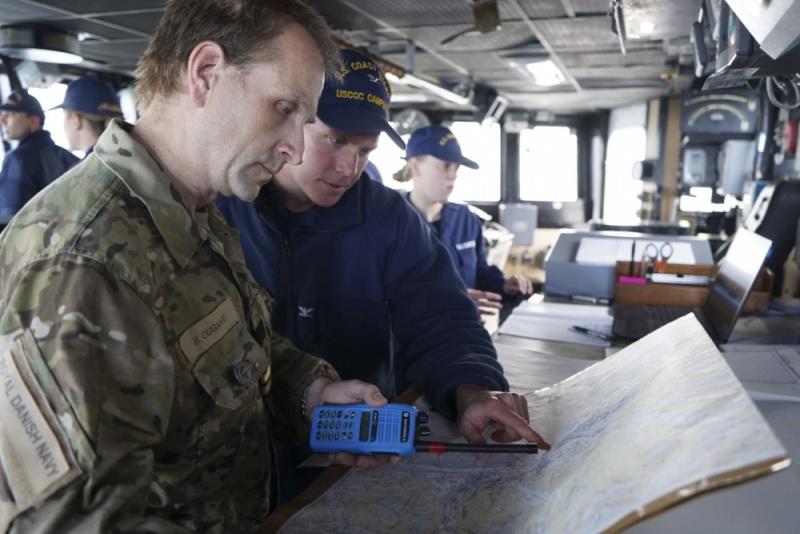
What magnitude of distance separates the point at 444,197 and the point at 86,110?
216 cm

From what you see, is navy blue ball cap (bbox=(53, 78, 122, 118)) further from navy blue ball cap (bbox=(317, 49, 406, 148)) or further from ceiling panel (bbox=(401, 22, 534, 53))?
navy blue ball cap (bbox=(317, 49, 406, 148))

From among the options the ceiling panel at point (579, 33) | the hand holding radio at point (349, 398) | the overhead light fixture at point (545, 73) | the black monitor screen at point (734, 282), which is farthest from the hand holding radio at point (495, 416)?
the overhead light fixture at point (545, 73)

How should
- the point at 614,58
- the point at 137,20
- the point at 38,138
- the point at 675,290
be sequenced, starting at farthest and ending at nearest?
the point at 614,58, the point at 137,20, the point at 38,138, the point at 675,290

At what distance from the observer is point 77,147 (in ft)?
12.1

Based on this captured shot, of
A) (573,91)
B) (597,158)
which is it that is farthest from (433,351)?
(597,158)

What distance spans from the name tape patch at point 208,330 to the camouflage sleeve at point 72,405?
Result: 11 centimetres

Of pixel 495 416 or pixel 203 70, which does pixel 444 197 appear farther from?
pixel 203 70

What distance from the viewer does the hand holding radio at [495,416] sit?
973 millimetres

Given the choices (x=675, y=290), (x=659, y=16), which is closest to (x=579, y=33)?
(x=659, y=16)

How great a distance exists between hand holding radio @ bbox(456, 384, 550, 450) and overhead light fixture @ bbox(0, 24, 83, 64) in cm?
418

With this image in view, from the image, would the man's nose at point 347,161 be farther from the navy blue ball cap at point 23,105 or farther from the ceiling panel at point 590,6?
the navy blue ball cap at point 23,105

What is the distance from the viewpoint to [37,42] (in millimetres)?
4027

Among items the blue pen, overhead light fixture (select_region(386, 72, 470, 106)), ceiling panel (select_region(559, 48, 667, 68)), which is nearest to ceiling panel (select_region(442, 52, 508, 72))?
overhead light fixture (select_region(386, 72, 470, 106))

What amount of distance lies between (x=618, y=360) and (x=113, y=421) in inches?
30.9
